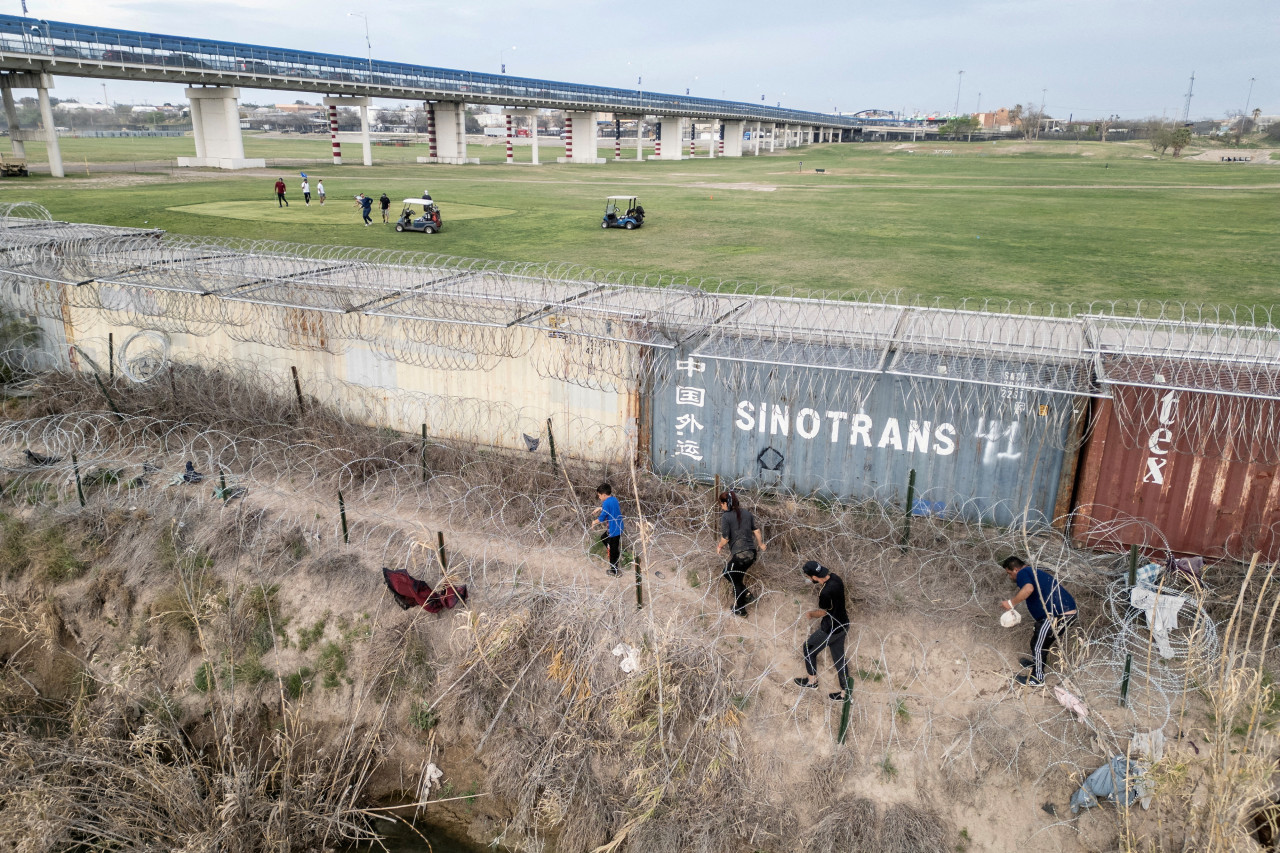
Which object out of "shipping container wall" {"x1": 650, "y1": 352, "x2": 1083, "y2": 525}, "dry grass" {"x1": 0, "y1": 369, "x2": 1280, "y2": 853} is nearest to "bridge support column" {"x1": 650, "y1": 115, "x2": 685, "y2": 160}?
"shipping container wall" {"x1": 650, "y1": 352, "x2": 1083, "y2": 525}

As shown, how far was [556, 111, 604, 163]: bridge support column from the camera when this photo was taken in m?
63.1

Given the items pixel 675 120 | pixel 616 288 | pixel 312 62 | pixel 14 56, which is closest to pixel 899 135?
pixel 675 120

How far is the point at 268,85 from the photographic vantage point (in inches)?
1740

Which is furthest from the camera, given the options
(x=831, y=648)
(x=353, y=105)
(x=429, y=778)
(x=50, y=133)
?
(x=353, y=105)

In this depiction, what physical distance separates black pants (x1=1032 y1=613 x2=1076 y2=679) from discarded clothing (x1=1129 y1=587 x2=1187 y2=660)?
70cm

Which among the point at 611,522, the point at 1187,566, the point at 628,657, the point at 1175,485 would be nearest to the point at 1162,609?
the point at 1187,566

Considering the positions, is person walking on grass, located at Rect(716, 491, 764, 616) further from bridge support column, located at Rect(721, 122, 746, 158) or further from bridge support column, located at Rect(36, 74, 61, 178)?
bridge support column, located at Rect(721, 122, 746, 158)

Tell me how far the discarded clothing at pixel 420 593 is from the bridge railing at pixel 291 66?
126ft

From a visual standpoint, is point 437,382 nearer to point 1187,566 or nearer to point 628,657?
point 628,657

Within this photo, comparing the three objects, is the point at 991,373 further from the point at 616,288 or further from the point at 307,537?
the point at 307,537

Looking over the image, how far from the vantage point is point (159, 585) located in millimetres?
10227

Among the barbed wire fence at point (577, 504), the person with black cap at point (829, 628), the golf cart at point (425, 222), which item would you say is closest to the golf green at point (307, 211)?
the golf cart at point (425, 222)

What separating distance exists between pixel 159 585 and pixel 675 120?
6998 centimetres

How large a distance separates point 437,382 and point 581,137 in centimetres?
5587
